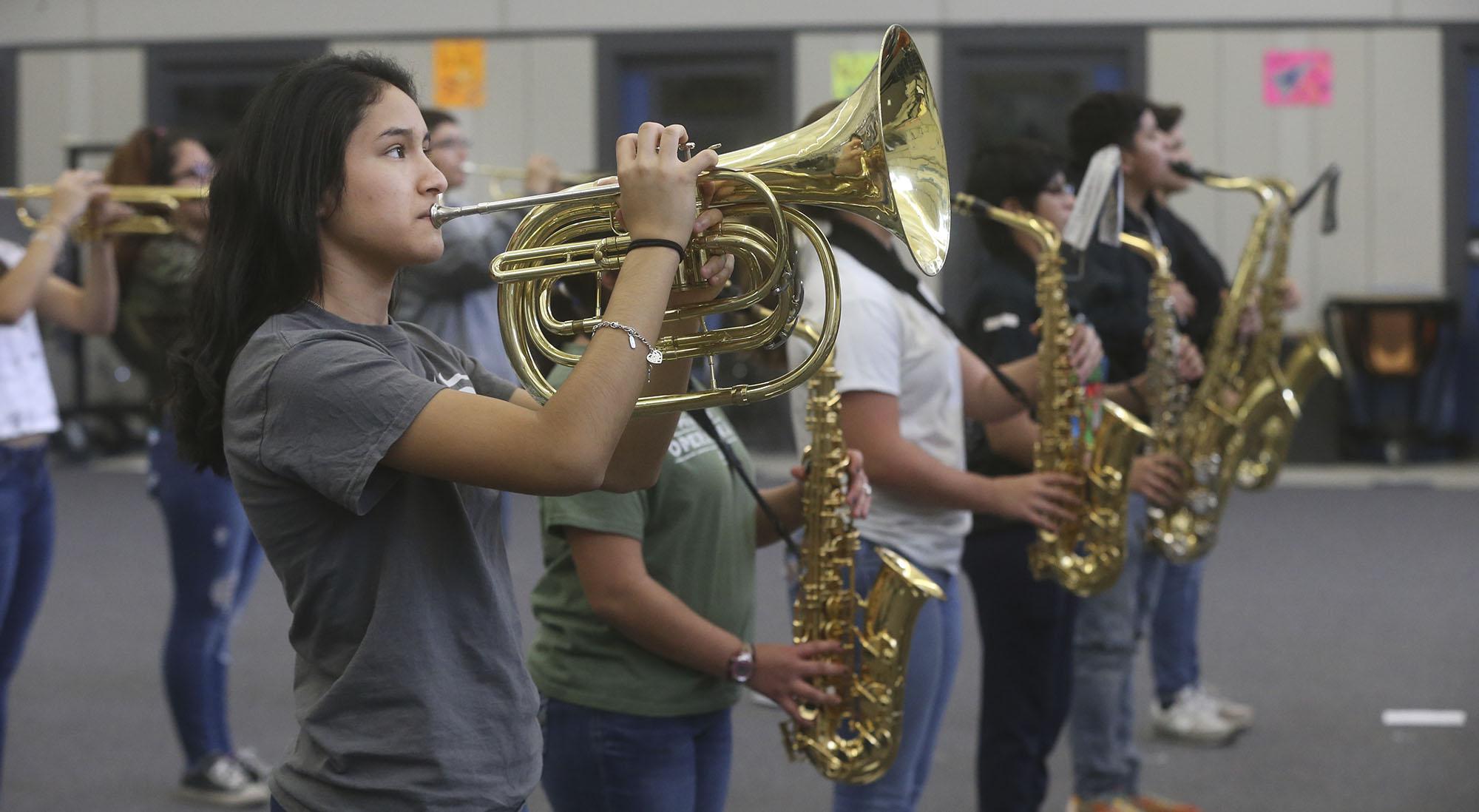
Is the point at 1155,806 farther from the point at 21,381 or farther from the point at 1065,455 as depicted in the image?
the point at 21,381

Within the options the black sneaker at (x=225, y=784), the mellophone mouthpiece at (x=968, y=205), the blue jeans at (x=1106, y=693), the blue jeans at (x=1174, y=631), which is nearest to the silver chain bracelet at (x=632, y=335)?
the mellophone mouthpiece at (x=968, y=205)

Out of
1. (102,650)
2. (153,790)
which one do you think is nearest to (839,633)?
(153,790)

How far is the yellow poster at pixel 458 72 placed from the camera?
937cm

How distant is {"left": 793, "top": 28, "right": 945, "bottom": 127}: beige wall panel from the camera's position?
9180mm

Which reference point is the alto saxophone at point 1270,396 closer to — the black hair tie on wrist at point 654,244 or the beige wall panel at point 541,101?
the black hair tie on wrist at point 654,244

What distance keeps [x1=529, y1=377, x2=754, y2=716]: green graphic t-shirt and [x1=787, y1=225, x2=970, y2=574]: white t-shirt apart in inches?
15.3

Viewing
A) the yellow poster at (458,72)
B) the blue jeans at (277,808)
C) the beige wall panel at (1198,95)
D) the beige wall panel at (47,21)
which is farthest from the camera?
the beige wall panel at (47,21)

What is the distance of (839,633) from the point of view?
2.36 metres

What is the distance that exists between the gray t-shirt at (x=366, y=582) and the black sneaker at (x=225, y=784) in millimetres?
2195

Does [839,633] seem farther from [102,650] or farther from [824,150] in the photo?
[102,650]

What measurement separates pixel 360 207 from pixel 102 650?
4.04 m

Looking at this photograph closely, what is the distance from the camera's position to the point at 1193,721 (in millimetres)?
4098

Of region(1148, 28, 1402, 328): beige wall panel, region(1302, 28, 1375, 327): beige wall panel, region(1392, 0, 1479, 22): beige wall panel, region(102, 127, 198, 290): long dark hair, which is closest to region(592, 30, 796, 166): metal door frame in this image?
region(1148, 28, 1402, 328): beige wall panel

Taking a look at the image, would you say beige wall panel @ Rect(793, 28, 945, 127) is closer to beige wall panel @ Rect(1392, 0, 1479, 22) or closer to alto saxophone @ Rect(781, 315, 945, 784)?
beige wall panel @ Rect(1392, 0, 1479, 22)
